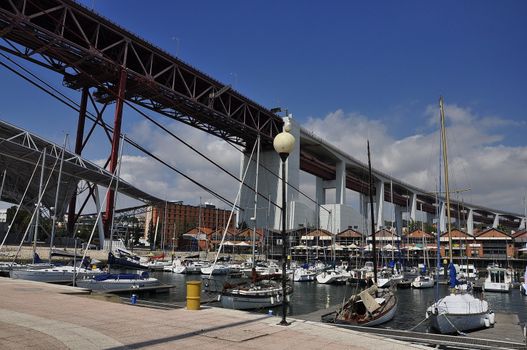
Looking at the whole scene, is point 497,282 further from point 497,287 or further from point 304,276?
point 304,276

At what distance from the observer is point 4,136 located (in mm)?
52688

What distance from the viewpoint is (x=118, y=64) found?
59.2 metres

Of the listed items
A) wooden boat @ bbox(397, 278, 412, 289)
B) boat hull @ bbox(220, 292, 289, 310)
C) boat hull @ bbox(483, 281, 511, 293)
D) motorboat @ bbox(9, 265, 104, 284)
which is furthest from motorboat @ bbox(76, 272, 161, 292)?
boat hull @ bbox(483, 281, 511, 293)

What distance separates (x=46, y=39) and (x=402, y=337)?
178 ft

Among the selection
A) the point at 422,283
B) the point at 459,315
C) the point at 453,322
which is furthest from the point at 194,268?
the point at 459,315

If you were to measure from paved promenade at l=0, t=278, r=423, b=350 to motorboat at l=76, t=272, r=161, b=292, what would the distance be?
1931 cm

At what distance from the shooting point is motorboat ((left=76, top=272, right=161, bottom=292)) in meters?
31.2

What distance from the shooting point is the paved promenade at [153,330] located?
8.12 m

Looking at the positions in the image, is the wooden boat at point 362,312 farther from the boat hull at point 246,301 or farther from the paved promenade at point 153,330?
the paved promenade at point 153,330

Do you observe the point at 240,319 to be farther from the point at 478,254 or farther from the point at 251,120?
the point at 478,254

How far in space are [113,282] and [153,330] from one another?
24699mm

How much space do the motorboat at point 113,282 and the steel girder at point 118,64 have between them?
59.0 feet

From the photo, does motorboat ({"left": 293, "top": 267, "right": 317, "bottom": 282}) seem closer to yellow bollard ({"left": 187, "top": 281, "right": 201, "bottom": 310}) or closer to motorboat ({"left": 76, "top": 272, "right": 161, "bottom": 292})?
motorboat ({"left": 76, "top": 272, "right": 161, "bottom": 292})

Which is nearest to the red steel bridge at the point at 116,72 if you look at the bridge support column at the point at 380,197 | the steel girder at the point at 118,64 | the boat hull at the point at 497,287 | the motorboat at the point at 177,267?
the steel girder at the point at 118,64
